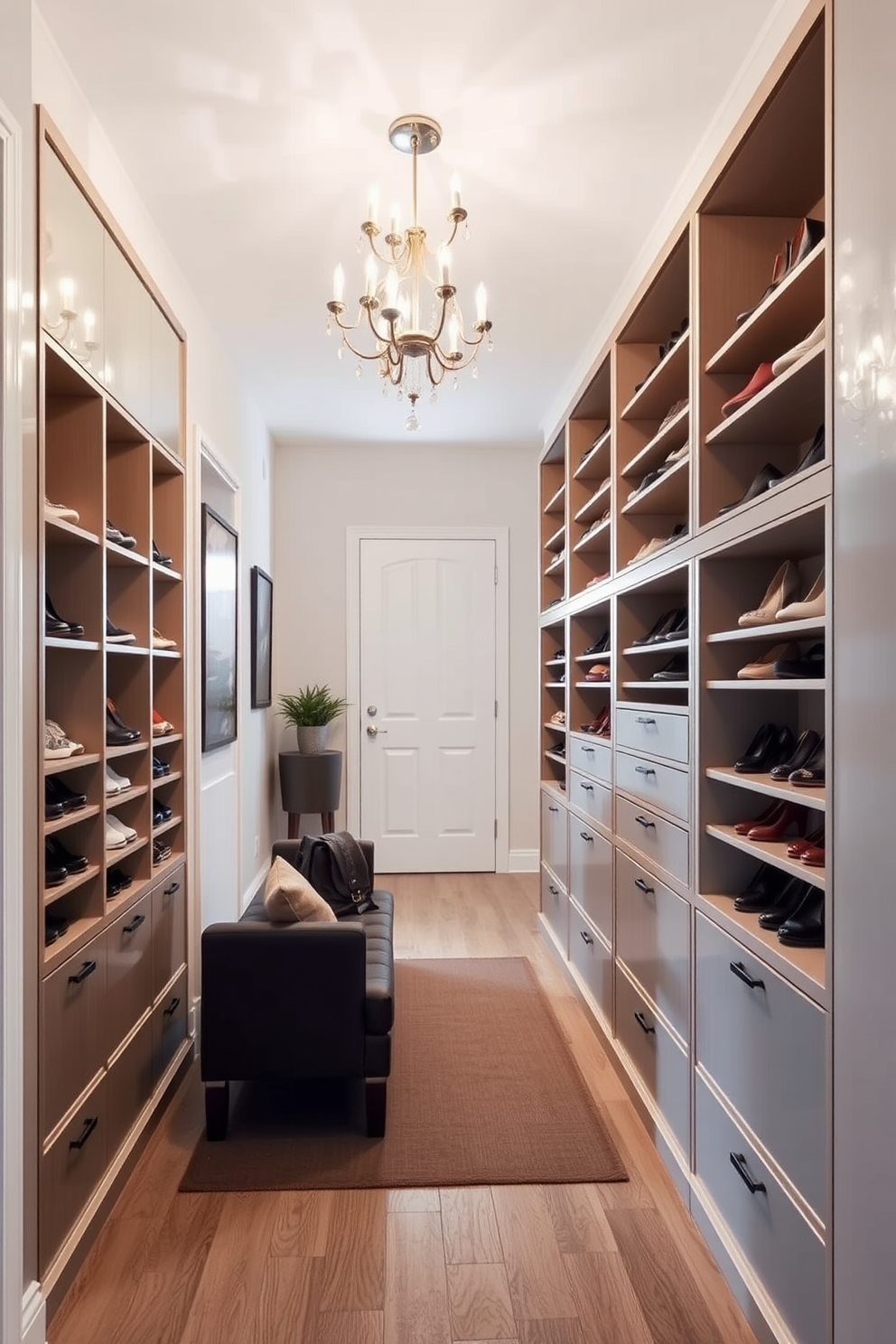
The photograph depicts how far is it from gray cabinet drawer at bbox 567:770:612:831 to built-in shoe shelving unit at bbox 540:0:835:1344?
0.03m

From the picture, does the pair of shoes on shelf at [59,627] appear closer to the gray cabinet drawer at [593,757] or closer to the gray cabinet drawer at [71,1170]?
the gray cabinet drawer at [71,1170]

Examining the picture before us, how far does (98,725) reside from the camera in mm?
2156

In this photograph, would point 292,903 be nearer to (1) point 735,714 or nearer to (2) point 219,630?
(1) point 735,714

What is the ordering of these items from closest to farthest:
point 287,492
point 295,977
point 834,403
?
point 834,403, point 295,977, point 287,492

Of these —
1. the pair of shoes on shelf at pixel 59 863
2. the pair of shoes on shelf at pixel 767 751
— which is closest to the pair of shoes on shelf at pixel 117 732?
the pair of shoes on shelf at pixel 59 863

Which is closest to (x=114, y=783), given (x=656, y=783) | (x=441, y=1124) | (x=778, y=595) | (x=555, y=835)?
(x=441, y=1124)

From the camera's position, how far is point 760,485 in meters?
1.96

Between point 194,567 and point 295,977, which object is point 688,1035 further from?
point 194,567

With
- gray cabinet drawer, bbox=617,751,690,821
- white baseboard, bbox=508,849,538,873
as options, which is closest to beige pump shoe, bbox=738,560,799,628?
gray cabinet drawer, bbox=617,751,690,821

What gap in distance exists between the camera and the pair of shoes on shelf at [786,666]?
1.85m

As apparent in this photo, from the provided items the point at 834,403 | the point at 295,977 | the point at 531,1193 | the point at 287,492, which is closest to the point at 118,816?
the point at 295,977

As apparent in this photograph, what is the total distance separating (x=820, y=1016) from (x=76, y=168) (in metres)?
2.29

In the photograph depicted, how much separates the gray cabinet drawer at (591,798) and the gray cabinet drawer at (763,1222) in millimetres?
1154

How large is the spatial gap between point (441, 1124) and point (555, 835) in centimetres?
187
